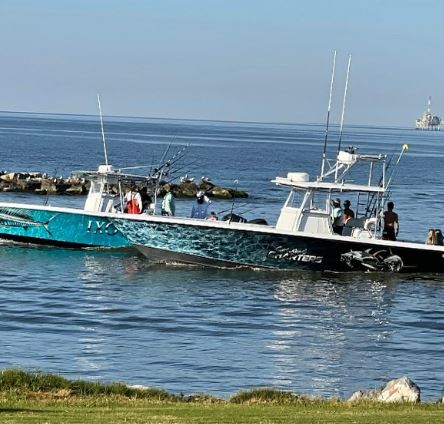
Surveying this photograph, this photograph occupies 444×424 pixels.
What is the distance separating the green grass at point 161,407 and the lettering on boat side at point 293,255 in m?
15.9

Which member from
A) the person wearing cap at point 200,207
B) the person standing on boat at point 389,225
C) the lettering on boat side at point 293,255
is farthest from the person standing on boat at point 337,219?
the person wearing cap at point 200,207

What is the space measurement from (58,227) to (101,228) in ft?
4.72

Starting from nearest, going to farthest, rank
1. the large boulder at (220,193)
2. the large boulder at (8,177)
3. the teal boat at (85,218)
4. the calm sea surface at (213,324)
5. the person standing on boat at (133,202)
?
the calm sea surface at (213,324)
the person standing on boat at (133,202)
the teal boat at (85,218)
the large boulder at (220,193)
the large boulder at (8,177)

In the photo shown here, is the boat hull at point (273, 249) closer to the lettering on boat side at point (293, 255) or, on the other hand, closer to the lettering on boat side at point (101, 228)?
the lettering on boat side at point (293, 255)

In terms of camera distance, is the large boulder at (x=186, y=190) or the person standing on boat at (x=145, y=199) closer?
the person standing on boat at (x=145, y=199)

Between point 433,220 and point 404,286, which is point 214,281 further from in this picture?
point 433,220

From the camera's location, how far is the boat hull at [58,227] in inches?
1483

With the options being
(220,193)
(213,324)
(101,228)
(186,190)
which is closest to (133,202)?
(101,228)

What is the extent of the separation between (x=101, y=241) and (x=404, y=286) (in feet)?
31.7

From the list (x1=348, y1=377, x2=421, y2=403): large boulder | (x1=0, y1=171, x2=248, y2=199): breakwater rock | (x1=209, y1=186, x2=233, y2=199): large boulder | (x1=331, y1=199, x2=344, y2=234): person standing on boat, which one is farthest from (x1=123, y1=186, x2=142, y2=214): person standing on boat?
(x1=209, y1=186, x2=233, y2=199): large boulder

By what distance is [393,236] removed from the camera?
3484 cm

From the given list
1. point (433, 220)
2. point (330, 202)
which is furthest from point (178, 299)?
point (433, 220)

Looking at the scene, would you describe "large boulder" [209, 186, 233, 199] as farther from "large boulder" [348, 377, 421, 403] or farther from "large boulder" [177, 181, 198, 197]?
"large boulder" [348, 377, 421, 403]

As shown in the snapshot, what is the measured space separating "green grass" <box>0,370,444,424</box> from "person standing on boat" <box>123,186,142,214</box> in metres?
18.5
